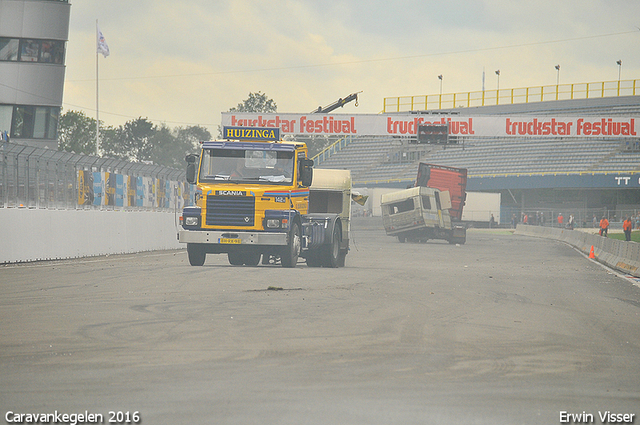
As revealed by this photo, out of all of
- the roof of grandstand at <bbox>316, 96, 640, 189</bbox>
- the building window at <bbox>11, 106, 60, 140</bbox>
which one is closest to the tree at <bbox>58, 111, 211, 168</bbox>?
the roof of grandstand at <bbox>316, 96, 640, 189</bbox>

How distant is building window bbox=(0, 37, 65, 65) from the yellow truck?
29042mm

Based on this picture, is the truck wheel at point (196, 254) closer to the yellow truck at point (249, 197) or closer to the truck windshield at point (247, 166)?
the yellow truck at point (249, 197)

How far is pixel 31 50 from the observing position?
4422 cm

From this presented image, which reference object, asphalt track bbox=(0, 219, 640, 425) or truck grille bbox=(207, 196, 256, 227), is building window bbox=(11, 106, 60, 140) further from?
asphalt track bbox=(0, 219, 640, 425)

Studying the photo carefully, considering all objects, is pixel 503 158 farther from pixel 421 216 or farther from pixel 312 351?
pixel 312 351

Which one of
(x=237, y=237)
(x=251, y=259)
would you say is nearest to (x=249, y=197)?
(x=237, y=237)

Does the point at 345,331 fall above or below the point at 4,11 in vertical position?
below

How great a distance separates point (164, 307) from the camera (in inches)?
429

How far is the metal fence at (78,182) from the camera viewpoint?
64.0ft

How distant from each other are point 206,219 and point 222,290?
206 inches

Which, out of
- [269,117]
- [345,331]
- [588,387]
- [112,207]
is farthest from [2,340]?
[269,117]

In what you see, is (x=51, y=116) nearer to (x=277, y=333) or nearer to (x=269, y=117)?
(x=269, y=117)

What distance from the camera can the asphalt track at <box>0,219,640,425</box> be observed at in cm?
556

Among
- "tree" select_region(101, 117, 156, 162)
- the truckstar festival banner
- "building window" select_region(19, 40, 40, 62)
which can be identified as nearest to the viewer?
"building window" select_region(19, 40, 40, 62)
